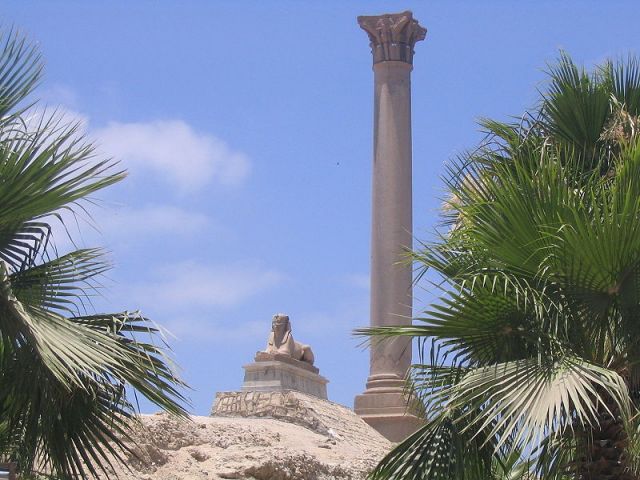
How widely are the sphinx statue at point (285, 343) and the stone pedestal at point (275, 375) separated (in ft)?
0.81

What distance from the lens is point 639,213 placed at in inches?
369

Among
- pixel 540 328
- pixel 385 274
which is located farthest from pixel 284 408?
pixel 540 328

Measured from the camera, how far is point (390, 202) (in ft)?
112

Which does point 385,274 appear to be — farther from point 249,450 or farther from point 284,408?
point 249,450

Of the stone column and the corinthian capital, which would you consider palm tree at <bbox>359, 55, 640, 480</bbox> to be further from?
the corinthian capital

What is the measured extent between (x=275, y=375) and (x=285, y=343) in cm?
122

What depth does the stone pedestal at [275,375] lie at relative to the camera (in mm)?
29031

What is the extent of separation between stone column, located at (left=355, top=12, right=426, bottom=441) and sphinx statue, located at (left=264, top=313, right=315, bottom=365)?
2.58 meters

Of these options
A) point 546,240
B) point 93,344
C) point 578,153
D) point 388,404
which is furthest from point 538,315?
point 388,404

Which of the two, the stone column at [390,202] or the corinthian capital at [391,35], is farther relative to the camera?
the corinthian capital at [391,35]

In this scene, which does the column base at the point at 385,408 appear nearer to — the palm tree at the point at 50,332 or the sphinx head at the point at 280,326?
the sphinx head at the point at 280,326

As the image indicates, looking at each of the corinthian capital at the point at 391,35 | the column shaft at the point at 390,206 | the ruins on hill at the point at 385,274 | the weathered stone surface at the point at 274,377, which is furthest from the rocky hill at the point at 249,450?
the corinthian capital at the point at 391,35

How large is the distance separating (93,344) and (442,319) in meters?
2.94

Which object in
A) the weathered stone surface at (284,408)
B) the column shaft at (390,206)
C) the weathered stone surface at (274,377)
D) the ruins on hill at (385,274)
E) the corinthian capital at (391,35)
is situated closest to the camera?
the weathered stone surface at (284,408)
